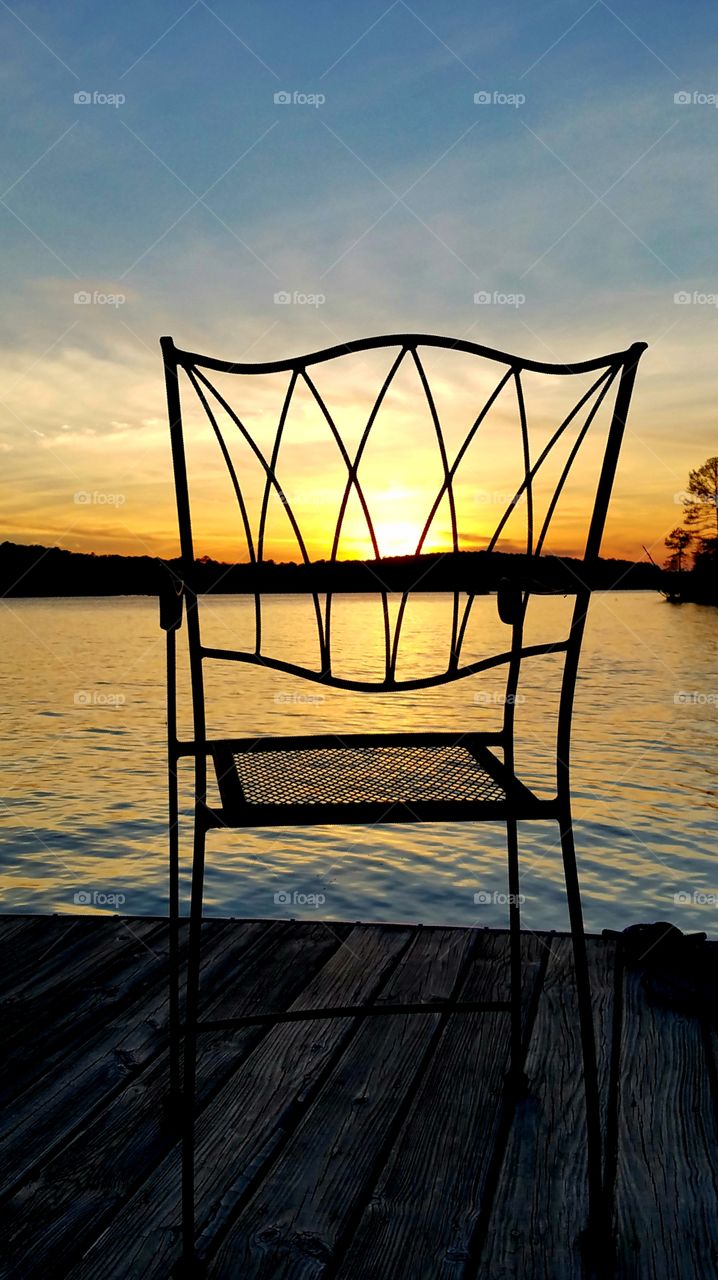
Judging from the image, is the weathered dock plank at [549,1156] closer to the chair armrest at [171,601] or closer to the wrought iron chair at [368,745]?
the wrought iron chair at [368,745]

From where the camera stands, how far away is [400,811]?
127 centimetres

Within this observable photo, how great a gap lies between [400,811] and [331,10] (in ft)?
14.5

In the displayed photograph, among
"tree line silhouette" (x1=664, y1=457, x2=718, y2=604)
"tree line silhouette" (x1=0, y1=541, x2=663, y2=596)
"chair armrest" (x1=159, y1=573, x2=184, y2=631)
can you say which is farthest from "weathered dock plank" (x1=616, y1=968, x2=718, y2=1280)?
"tree line silhouette" (x1=664, y1=457, x2=718, y2=604)

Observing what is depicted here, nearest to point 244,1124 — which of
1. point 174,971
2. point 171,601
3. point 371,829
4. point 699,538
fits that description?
point 174,971

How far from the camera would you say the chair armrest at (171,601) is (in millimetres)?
1381

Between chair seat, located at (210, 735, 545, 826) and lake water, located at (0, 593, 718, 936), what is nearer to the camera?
chair seat, located at (210, 735, 545, 826)

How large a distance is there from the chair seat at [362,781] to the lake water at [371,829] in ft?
6.57

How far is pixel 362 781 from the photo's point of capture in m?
1.49

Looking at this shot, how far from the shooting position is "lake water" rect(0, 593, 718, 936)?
4555 millimetres

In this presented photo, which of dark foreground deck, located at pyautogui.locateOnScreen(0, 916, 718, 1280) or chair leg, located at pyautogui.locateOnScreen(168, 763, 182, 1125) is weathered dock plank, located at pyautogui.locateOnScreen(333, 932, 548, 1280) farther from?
chair leg, located at pyautogui.locateOnScreen(168, 763, 182, 1125)

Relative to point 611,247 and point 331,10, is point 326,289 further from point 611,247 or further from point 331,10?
point 611,247

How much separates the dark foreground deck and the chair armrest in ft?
2.81

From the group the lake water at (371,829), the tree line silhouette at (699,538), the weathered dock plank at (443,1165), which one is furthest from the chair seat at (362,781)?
the tree line silhouette at (699,538)

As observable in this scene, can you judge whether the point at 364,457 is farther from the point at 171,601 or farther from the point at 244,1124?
the point at 244,1124
